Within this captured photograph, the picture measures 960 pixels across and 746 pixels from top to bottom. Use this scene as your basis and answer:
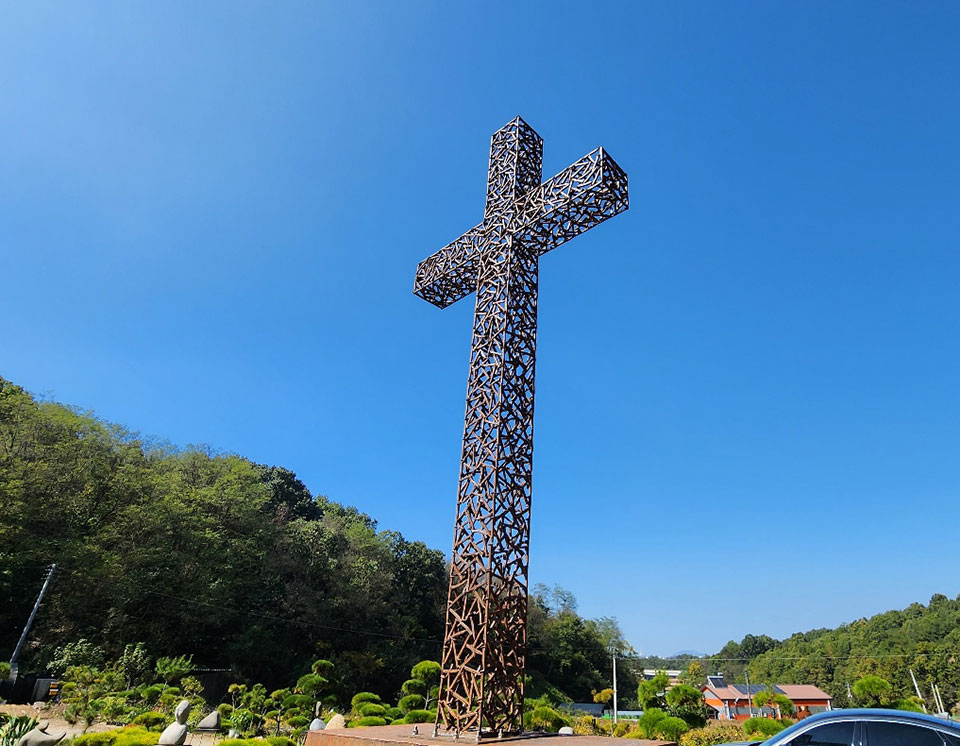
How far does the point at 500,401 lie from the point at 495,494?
4.00 feet

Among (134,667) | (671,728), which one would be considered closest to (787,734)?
(671,728)

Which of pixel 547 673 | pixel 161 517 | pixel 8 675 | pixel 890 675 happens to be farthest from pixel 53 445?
pixel 890 675

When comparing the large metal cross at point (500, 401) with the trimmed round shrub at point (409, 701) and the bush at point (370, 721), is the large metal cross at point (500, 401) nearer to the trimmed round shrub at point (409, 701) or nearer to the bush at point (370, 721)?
the bush at point (370, 721)

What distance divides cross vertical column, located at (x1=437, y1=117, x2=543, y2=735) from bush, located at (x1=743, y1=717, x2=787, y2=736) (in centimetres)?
667

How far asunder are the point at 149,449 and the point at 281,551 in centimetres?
646

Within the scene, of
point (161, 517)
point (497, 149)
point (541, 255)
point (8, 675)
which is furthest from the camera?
point (161, 517)

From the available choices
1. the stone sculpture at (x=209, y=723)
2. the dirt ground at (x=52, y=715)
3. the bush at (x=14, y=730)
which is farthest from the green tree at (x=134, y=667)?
the bush at (x=14, y=730)

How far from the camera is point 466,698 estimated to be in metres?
6.60

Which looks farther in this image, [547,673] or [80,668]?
[547,673]

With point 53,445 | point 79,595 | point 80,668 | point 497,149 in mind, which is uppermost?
point 497,149

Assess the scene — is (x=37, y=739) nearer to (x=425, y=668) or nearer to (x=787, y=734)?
(x=787, y=734)

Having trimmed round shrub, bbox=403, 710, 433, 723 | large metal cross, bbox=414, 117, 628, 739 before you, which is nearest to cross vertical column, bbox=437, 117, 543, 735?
large metal cross, bbox=414, 117, 628, 739

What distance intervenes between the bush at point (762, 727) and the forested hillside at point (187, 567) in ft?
40.4

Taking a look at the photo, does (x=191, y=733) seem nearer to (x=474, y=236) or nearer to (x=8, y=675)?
(x=8, y=675)
